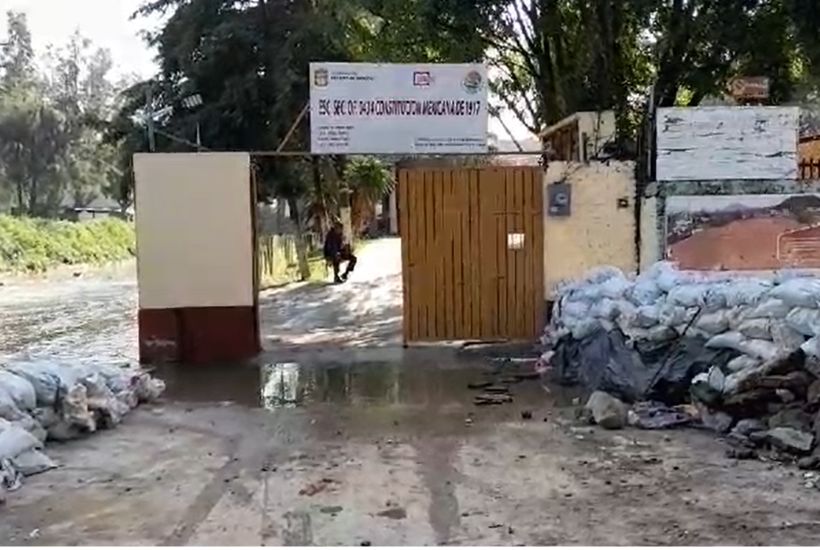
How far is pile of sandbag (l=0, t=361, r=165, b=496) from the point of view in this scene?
21.0 feet

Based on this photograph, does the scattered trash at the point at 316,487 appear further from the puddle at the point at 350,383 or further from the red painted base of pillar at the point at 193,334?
the red painted base of pillar at the point at 193,334

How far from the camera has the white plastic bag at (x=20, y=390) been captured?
23.1ft

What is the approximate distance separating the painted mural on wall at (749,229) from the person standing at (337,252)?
1160 centimetres

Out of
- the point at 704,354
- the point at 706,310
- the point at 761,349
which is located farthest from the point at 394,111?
the point at 761,349

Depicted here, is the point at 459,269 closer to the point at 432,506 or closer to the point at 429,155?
the point at 429,155

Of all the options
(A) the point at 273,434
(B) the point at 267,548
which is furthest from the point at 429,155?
(B) the point at 267,548

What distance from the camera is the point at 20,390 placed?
7.11m

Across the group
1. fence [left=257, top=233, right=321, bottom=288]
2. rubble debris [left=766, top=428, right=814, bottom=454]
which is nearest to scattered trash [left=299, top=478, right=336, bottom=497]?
rubble debris [left=766, top=428, right=814, bottom=454]

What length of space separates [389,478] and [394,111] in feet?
19.8

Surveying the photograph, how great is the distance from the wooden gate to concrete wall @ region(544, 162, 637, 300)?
232 mm

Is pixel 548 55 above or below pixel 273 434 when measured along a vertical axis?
above

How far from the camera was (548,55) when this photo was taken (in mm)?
16609

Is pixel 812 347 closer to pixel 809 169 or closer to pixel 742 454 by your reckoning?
pixel 742 454

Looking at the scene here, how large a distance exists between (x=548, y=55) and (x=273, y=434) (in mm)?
10802
